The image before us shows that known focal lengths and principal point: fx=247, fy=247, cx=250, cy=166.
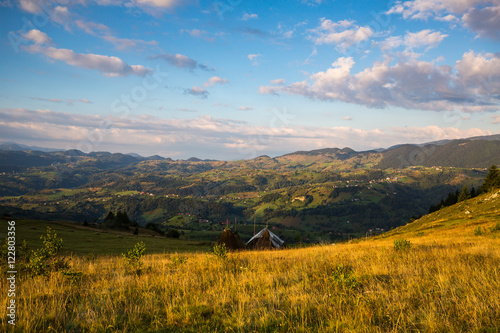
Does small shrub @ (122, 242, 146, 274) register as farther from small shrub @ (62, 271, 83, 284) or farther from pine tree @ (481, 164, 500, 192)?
pine tree @ (481, 164, 500, 192)

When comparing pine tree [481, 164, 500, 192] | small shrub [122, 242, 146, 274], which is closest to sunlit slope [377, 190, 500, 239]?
small shrub [122, 242, 146, 274]

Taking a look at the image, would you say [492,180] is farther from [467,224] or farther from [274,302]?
[274,302]

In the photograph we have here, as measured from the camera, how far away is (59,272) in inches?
314

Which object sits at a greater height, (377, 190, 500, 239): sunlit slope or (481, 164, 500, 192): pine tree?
(481, 164, 500, 192): pine tree

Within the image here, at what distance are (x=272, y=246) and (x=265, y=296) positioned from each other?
41.0 m

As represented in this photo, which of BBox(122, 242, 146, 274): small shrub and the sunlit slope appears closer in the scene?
BBox(122, 242, 146, 274): small shrub

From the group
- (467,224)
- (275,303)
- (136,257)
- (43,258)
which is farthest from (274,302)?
(467,224)

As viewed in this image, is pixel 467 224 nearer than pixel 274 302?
No

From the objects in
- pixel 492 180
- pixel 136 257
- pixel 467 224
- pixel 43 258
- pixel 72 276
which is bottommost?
pixel 467 224

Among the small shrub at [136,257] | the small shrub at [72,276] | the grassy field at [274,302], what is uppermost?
the grassy field at [274,302]

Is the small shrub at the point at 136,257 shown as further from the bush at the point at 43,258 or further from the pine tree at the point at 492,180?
the pine tree at the point at 492,180

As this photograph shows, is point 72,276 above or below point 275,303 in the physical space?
below

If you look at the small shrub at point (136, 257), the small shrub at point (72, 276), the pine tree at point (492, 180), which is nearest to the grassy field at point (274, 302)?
the small shrub at point (72, 276)

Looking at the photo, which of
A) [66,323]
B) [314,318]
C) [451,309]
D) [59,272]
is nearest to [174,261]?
[59,272]
